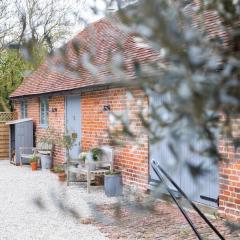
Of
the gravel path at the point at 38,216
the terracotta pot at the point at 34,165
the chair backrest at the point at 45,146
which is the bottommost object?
the gravel path at the point at 38,216

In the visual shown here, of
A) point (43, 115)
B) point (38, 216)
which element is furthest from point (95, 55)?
point (43, 115)

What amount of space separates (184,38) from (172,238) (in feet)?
17.7

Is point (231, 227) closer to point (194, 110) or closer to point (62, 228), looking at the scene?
point (194, 110)

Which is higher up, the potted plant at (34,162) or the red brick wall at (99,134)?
the red brick wall at (99,134)

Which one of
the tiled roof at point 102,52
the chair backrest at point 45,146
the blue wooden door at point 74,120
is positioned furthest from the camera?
the chair backrest at point 45,146

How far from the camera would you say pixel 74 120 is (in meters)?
13.6

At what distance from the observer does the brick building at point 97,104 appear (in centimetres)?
177

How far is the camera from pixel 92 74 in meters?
1.74

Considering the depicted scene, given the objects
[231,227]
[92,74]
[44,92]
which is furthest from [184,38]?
[44,92]

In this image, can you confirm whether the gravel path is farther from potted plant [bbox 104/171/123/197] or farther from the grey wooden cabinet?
the grey wooden cabinet

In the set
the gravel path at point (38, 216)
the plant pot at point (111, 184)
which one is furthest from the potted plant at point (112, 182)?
the gravel path at point (38, 216)

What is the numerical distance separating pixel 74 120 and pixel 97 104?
1.96 meters

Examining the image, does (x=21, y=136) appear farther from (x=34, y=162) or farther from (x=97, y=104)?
(x=97, y=104)

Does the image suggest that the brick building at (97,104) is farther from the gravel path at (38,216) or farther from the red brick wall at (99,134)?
the gravel path at (38,216)
